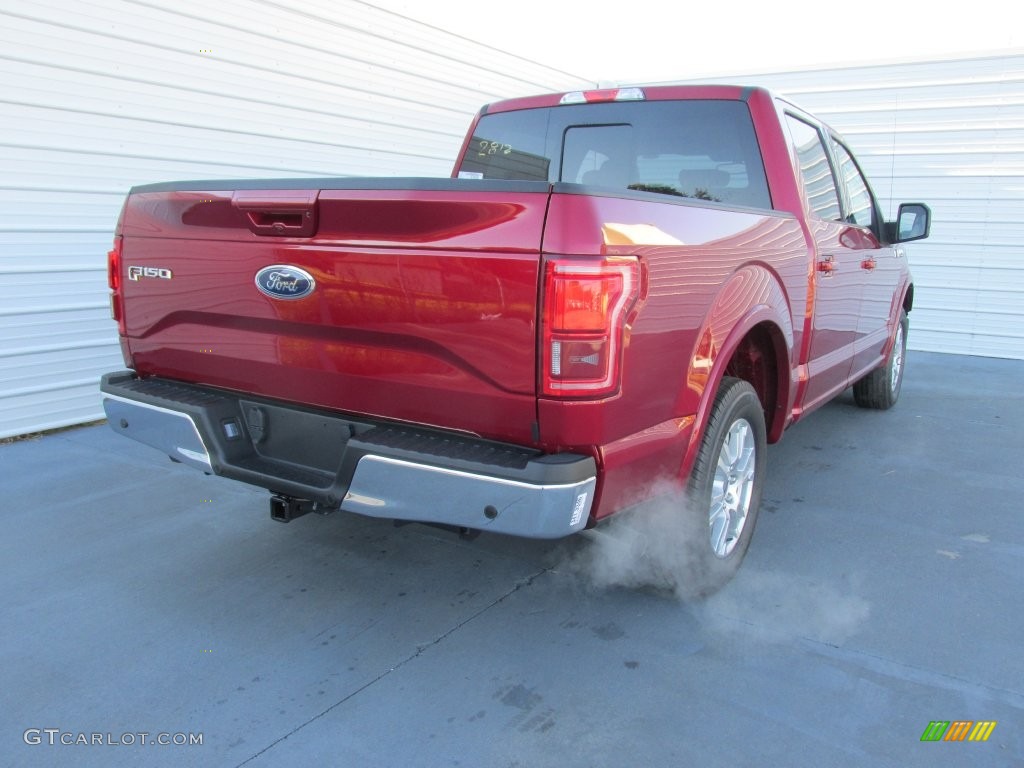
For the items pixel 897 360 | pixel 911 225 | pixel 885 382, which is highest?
pixel 911 225

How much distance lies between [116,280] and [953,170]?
Answer: 921 centimetres

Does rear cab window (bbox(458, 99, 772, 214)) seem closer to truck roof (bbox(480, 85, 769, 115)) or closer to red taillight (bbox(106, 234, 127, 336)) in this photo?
truck roof (bbox(480, 85, 769, 115))

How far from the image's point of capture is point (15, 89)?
15.7 ft

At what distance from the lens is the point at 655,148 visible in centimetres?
362

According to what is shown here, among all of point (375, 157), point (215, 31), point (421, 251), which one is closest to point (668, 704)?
point (421, 251)

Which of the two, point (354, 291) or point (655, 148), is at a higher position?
point (655, 148)

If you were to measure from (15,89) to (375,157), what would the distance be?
320cm

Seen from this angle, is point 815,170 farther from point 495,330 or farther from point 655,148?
point 495,330

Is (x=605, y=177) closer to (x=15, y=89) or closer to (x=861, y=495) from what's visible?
(x=861, y=495)

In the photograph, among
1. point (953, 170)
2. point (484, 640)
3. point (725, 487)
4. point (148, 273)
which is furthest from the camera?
point (953, 170)

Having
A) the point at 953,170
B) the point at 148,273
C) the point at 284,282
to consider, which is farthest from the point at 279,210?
the point at 953,170

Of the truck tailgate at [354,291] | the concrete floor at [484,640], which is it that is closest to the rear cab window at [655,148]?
the truck tailgate at [354,291]

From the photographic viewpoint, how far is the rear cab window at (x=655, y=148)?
11.5 ft

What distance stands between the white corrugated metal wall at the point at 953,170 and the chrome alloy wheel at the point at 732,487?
7.46m
